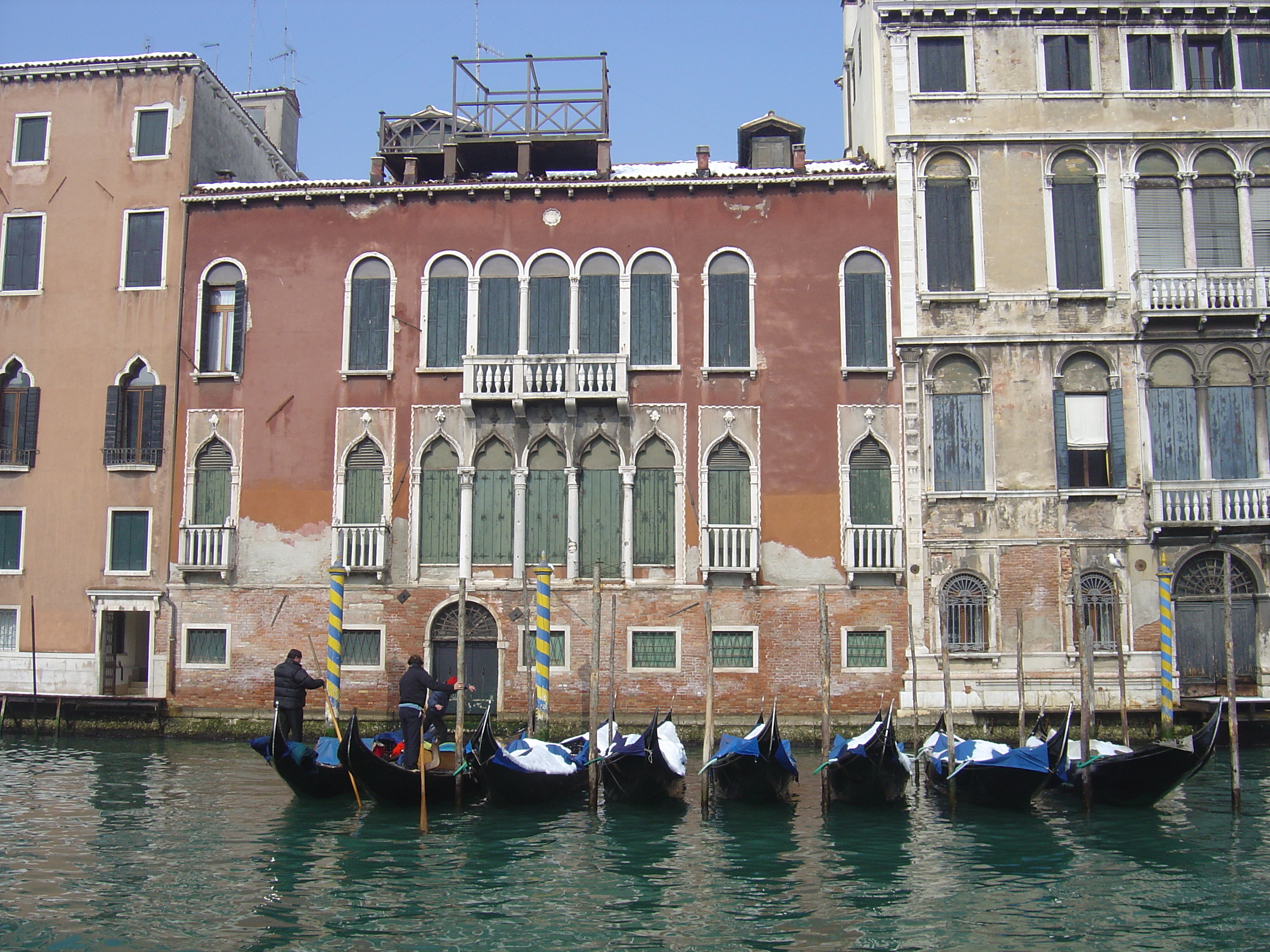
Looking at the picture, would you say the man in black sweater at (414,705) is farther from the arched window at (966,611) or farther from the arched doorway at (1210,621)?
the arched doorway at (1210,621)

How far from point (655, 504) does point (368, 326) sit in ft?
15.7

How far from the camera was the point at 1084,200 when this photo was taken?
52.7ft

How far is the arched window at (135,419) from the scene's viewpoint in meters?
16.7

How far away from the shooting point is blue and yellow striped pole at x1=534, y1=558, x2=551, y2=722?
14.6 m

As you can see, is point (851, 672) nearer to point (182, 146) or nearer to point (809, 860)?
point (809, 860)

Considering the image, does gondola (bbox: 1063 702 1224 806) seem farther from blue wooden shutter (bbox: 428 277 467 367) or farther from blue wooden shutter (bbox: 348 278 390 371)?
blue wooden shutter (bbox: 348 278 390 371)

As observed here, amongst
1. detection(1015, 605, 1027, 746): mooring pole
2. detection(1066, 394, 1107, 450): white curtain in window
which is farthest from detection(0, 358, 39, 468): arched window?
detection(1066, 394, 1107, 450): white curtain in window

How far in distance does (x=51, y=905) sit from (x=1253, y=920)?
8053 mm

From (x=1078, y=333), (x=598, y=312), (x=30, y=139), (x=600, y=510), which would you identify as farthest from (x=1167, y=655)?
(x=30, y=139)

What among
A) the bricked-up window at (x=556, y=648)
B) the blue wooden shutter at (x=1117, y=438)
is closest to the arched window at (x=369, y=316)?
the bricked-up window at (x=556, y=648)

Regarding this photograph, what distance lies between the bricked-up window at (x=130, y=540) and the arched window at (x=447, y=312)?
4.63m

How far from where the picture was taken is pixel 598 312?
648 inches

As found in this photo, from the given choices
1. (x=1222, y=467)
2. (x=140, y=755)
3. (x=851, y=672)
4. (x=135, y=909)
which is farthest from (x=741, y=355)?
(x=135, y=909)

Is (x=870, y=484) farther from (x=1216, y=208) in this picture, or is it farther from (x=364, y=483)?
(x=364, y=483)
